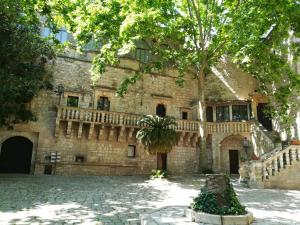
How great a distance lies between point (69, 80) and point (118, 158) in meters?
7.08

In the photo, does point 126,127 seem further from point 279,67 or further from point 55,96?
point 279,67

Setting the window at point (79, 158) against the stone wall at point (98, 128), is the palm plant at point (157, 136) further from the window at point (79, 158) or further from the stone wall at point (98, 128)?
the window at point (79, 158)

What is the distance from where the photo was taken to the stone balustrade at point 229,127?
19562 mm

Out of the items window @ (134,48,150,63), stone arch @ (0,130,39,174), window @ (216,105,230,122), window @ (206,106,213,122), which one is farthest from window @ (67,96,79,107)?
window @ (216,105,230,122)

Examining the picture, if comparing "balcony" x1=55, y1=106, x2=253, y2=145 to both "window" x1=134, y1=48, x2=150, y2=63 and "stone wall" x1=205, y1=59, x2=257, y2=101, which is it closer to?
"stone wall" x1=205, y1=59, x2=257, y2=101

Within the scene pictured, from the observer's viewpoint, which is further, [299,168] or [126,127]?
[126,127]

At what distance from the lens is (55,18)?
1329 cm

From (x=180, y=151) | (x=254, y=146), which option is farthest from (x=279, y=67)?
(x=180, y=151)

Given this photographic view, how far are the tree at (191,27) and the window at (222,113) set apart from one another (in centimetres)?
494

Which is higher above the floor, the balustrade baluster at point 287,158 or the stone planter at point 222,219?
the balustrade baluster at point 287,158

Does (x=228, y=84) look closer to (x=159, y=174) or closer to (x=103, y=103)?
(x=103, y=103)

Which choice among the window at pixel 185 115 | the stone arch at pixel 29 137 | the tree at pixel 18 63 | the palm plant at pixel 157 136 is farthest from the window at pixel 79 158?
the window at pixel 185 115

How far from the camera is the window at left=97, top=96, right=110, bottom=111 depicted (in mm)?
19178

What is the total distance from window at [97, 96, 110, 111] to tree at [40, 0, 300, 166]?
3.85 meters
